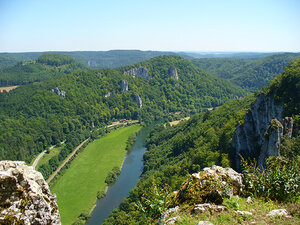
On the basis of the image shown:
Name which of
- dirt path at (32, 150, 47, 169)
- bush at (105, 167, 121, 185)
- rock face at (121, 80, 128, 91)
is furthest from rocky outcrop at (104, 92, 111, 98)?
bush at (105, 167, 121, 185)

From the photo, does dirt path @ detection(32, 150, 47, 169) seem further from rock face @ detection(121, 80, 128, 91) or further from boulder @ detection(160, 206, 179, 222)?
rock face @ detection(121, 80, 128, 91)

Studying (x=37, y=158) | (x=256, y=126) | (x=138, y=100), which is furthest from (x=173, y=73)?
(x=256, y=126)

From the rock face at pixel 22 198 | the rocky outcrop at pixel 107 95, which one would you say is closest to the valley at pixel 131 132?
the rocky outcrop at pixel 107 95

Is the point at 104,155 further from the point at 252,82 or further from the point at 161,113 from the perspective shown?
the point at 252,82

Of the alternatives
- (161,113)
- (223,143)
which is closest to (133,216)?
(223,143)

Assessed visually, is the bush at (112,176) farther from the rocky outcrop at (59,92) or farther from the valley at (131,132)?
the rocky outcrop at (59,92)
